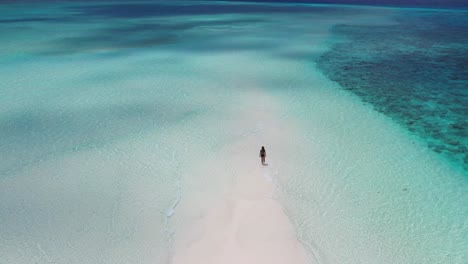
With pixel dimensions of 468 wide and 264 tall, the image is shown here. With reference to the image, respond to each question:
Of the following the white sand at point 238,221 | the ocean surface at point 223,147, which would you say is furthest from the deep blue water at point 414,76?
the white sand at point 238,221

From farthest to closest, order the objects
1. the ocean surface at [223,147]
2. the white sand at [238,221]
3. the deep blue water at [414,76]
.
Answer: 1. the deep blue water at [414,76]
2. the ocean surface at [223,147]
3. the white sand at [238,221]

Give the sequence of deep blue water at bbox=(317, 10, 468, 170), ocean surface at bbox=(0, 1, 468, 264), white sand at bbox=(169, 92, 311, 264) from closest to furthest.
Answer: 1. white sand at bbox=(169, 92, 311, 264)
2. ocean surface at bbox=(0, 1, 468, 264)
3. deep blue water at bbox=(317, 10, 468, 170)

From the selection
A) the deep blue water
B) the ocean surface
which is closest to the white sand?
the ocean surface

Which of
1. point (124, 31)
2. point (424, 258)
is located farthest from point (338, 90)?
point (124, 31)

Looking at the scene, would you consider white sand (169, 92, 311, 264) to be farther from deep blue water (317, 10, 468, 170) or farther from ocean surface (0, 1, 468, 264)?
deep blue water (317, 10, 468, 170)

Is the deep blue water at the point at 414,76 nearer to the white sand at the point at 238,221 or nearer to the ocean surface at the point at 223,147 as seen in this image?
the ocean surface at the point at 223,147

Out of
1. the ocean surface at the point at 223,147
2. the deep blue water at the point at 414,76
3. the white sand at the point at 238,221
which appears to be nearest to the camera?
the white sand at the point at 238,221

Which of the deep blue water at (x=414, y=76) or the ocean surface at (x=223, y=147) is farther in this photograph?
the deep blue water at (x=414, y=76)
